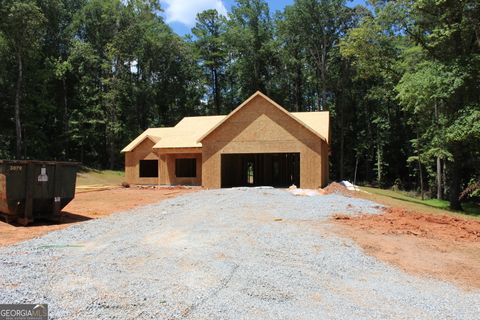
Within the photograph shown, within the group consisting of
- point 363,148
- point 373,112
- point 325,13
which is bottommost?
point 363,148

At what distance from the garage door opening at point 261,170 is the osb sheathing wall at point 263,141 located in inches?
68.4

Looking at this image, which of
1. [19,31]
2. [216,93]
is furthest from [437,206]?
[216,93]

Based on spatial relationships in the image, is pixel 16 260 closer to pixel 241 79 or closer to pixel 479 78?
pixel 479 78

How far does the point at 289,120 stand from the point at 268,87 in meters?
32.5

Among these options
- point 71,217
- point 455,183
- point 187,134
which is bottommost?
point 71,217

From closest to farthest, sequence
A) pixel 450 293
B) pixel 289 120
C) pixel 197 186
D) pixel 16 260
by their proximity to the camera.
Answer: pixel 450 293 < pixel 16 260 < pixel 289 120 < pixel 197 186

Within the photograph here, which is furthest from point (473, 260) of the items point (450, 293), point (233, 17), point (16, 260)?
point (233, 17)

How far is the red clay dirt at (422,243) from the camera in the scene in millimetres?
8766

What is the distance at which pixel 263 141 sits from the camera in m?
26.9

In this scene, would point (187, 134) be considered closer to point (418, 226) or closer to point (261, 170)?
point (261, 170)

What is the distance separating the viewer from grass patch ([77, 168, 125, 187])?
129 ft

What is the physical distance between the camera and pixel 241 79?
5828 centimetres

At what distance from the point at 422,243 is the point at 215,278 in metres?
6.44

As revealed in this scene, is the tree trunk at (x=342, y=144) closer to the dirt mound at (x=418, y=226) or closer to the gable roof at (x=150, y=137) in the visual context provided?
the gable roof at (x=150, y=137)
